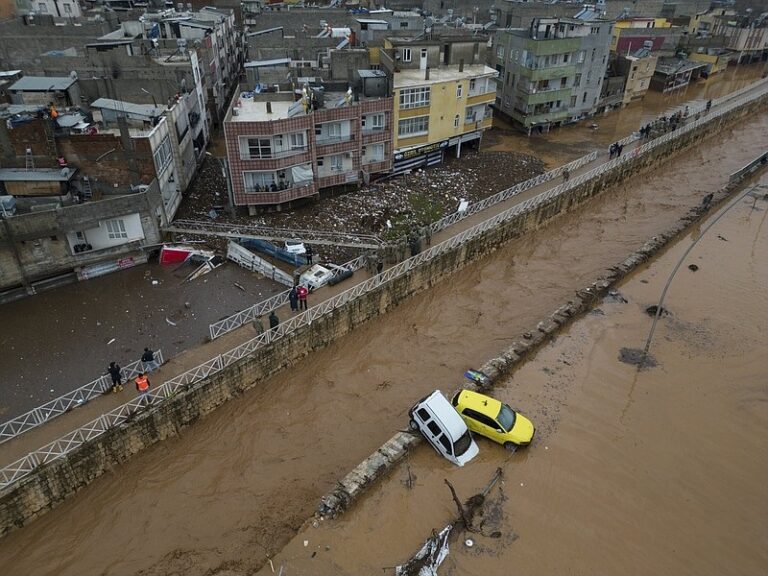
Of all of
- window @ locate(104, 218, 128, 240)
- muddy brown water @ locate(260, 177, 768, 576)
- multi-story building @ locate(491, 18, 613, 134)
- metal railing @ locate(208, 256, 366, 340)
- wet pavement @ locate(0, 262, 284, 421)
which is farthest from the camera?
multi-story building @ locate(491, 18, 613, 134)

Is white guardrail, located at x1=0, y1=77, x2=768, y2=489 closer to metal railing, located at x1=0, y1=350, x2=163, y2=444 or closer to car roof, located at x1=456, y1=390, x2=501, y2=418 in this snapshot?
metal railing, located at x1=0, y1=350, x2=163, y2=444

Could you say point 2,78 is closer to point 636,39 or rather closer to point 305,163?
point 305,163

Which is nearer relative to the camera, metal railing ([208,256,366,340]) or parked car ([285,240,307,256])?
metal railing ([208,256,366,340])

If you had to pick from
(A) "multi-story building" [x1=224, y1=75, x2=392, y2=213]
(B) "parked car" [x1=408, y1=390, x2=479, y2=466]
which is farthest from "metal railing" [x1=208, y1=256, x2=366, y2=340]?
(A) "multi-story building" [x1=224, y1=75, x2=392, y2=213]

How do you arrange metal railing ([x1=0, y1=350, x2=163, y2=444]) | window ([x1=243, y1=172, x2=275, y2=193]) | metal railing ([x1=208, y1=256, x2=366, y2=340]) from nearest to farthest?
1. metal railing ([x1=0, y1=350, x2=163, y2=444])
2. metal railing ([x1=208, y1=256, x2=366, y2=340])
3. window ([x1=243, y1=172, x2=275, y2=193])

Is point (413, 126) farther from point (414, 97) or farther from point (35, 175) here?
point (35, 175)

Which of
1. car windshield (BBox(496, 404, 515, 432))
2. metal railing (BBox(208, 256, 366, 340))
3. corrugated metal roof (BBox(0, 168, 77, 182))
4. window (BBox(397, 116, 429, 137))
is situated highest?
corrugated metal roof (BBox(0, 168, 77, 182))
